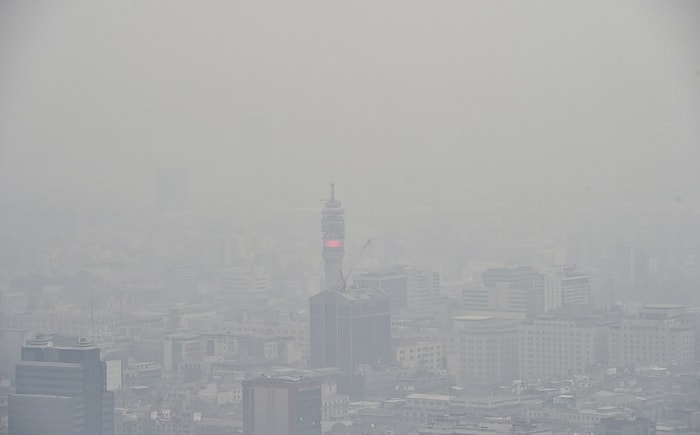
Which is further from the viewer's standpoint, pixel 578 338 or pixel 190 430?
pixel 578 338

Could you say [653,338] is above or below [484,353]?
above

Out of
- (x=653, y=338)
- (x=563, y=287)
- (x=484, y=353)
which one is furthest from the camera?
(x=563, y=287)

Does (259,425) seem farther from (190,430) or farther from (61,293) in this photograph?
(61,293)

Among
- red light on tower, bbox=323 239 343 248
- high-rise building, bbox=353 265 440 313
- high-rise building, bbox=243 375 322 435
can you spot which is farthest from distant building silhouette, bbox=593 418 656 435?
red light on tower, bbox=323 239 343 248

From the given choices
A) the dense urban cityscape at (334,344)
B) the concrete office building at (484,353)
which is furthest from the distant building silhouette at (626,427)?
the concrete office building at (484,353)

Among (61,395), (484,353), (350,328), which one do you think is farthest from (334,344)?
(61,395)

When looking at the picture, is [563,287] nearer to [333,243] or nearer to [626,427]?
[333,243]

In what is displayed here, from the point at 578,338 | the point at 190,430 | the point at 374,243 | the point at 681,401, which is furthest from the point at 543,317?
the point at 190,430
